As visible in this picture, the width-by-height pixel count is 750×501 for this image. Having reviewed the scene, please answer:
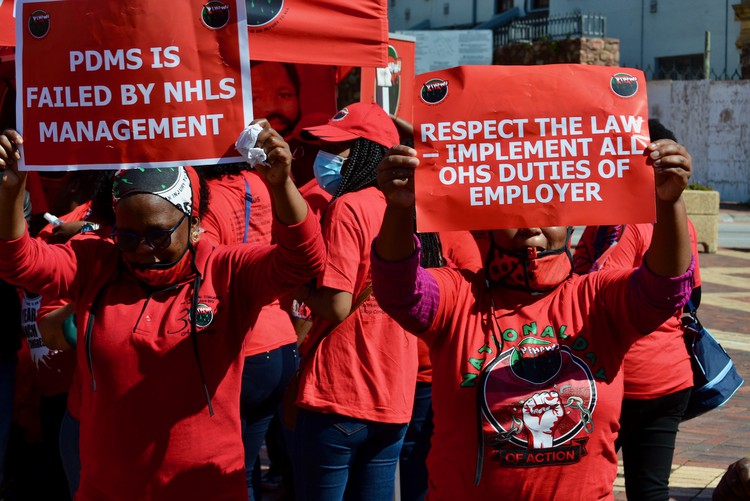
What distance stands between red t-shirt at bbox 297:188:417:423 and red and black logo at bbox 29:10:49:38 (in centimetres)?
121

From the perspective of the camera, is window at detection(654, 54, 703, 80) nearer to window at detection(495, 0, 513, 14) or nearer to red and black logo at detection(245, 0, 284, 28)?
window at detection(495, 0, 513, 14)

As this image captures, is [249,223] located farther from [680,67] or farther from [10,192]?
[680,67]

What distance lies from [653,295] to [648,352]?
132 centimetres

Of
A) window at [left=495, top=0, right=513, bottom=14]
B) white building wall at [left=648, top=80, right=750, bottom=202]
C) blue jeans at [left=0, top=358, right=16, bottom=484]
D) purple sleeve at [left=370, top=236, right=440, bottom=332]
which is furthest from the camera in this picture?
window at [left=495, top=0, right=513, bottom=14]

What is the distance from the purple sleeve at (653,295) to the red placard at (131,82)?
1215mm

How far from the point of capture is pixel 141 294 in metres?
3.28

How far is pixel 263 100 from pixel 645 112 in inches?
139

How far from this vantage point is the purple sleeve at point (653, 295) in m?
2.88

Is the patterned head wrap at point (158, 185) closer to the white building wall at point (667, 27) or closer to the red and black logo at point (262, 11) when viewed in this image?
the red and black logo at point (262, 11)

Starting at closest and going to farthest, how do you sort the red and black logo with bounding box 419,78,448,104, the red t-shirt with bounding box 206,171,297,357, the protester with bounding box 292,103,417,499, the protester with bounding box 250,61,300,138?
the red and black logo with bounding box 419,78,448,104 < the protester with bounding box 292,103,417,499 < the red t-shirt with bounding box 206,171,297,357 < the protester with bounding box 250,61,300,138

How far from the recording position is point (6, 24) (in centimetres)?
460

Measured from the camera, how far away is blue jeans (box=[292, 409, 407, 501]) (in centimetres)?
381

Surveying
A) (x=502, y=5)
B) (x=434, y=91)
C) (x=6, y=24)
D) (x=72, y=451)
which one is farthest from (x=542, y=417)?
(x=502, y=5)

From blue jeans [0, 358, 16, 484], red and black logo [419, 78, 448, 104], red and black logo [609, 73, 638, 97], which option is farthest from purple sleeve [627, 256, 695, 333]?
blue jeans [0, 358, 16, 484]
